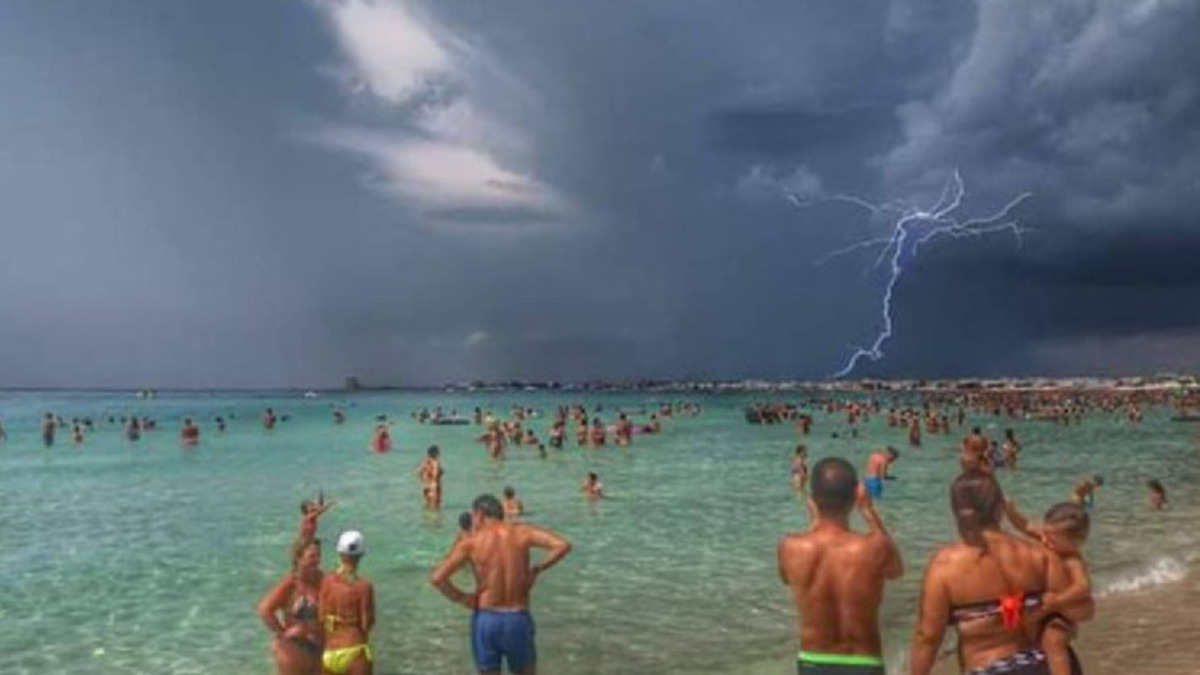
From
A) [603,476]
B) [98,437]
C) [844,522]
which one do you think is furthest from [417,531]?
[98,437]

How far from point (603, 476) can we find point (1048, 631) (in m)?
27.6

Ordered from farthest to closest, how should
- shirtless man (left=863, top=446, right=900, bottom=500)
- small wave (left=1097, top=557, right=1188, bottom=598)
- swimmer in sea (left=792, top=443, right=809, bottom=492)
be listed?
1. swimmer in sea (left=792, top=443, right=809, bottom=492)
2. shirtless man (left=863, top=446, right=900, bottom=500)
3. small wave (left=1097, top=557, right=1188, bottom=598)

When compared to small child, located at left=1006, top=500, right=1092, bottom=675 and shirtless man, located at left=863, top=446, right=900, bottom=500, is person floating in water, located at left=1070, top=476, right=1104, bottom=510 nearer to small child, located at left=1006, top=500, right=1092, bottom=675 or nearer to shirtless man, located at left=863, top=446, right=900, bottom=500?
shirtless man, located at left=863, top=446, right=900, bottom=500

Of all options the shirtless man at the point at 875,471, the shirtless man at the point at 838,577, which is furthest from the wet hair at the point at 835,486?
the shirtless man at the point at 875,471

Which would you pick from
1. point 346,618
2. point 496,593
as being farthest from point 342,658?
point 496,593

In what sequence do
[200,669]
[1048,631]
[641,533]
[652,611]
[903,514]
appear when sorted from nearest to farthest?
1. [1048,631]
2. [200,669]
3. [652,611]
4. [641,533]
5. [903,514]

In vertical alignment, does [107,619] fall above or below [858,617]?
below

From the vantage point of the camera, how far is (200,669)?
10.8m

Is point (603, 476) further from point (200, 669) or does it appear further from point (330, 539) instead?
point (200, 669)

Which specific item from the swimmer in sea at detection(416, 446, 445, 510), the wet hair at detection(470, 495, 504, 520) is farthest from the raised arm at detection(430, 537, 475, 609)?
the swimmer in sea at detection(416, 446, 445, 510)

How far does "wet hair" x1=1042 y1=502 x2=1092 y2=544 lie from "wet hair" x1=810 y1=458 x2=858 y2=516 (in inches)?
46.2

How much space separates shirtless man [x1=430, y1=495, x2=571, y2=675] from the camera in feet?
23.1

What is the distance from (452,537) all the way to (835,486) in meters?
15.8

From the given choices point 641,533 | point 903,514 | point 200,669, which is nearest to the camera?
point 200,669
